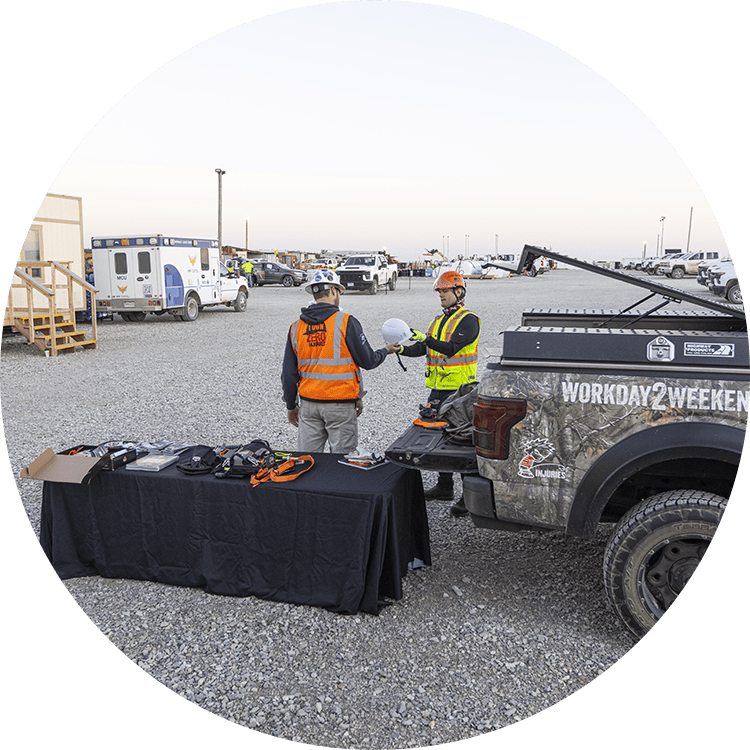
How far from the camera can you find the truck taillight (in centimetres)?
368

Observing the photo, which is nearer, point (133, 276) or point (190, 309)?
point (133, 276)

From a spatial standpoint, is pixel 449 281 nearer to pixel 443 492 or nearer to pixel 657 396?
pixel 443 492

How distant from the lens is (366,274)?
33.5 metres

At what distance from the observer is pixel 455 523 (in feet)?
17.9

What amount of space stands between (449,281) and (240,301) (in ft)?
65.7

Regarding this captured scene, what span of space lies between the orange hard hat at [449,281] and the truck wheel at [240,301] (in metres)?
19.7

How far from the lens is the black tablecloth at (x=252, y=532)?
13.4 ft

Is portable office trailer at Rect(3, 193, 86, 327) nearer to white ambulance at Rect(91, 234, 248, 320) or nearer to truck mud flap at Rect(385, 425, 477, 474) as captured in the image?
white ambulance at Rect(91, 234, 248, 320)

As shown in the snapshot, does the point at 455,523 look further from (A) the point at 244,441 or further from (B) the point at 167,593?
(A) the point at 244,441

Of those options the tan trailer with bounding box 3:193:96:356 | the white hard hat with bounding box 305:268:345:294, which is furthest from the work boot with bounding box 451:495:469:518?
the tan trailer with bounding box 3:193:96:356

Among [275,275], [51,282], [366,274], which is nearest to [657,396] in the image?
[51,282]

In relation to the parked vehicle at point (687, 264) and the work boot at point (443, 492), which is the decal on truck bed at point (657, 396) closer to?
the work boot at point (443, 492)

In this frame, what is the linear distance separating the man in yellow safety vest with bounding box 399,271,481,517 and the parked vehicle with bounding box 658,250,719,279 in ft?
152

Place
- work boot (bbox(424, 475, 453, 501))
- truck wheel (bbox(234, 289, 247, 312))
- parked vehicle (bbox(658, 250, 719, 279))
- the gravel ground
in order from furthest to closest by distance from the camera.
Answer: parked vehicle (bbox(658, 250, 719, 279)), truck wheel (bbox(234, 289, 247, 312)), work boot (bbox(424, 475, 453, 501)), the gravel ground
